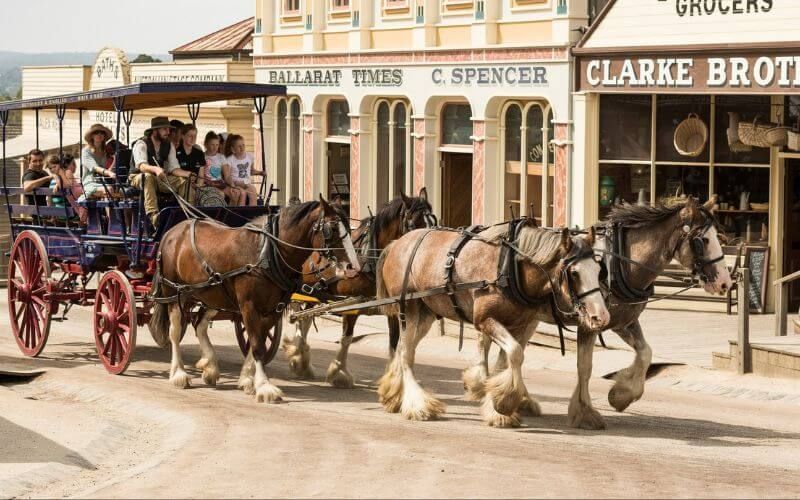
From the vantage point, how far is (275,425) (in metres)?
12.6

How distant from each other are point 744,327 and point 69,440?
6990mm

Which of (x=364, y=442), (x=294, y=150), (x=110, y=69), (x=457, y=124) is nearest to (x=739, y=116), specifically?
(x=457, y=124)

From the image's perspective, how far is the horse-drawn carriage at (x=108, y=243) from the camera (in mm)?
15625

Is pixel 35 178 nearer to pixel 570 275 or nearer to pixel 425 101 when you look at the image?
pixel 570 275

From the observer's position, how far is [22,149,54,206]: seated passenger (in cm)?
1767

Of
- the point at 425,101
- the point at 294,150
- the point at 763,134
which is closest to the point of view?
the point at 763,134

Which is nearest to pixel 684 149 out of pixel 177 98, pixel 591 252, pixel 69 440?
pixel 177 98

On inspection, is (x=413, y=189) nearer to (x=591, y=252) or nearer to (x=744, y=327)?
(x=744, y=327)

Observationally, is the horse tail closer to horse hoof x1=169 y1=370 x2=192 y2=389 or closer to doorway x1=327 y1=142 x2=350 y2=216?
horse hoof x1=169 y1=370 x2=192 y2=389

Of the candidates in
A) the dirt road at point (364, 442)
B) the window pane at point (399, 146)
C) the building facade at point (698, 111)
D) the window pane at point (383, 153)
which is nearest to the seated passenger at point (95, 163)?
the dirt road at point (364, 442)

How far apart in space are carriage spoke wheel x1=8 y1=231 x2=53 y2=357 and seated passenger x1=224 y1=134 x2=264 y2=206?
2396 mm

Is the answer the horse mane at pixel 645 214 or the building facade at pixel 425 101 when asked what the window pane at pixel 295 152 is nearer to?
the building facade at pixel 425 101

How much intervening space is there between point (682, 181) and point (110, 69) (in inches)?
824

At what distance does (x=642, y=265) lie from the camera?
12648 mm
